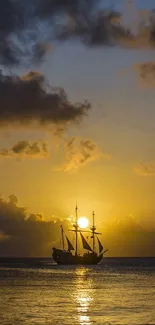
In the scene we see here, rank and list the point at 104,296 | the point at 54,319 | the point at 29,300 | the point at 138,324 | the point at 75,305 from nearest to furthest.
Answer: the point at 138,324 < the point at 54,319 < the point at 75,305 < the point at 29,300 < the point at 104,296

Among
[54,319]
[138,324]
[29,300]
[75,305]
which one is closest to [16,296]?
[29,300]

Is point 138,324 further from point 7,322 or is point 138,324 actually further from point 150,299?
point 150,299

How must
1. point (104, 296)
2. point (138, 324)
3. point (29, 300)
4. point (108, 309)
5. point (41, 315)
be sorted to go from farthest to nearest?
point (104, 296), point (29, 300), point (108, 309), point (41, 315), point (138, 324)

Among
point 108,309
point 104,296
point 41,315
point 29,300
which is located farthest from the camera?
point 104,296

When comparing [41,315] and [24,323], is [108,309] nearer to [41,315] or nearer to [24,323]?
[41,315]

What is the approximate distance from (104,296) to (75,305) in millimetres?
11166

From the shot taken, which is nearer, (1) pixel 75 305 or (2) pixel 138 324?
(2) pixel 138 324

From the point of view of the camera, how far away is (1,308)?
5734 centimetres

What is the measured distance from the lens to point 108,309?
55.4m

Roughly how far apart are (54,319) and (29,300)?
19.0 metres

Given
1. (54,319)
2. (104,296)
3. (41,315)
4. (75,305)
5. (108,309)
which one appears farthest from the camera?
(104,296)

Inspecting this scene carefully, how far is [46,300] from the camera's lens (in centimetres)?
6638

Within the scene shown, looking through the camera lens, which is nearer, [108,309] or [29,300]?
[108,309]

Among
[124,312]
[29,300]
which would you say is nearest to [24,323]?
[124,312]
